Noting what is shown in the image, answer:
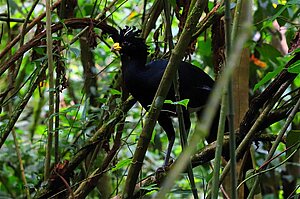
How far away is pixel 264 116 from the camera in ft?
6.12

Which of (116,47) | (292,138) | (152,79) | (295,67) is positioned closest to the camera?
(295,67)

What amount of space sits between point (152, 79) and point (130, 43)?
285 millimetres

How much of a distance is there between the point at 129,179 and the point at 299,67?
594mm

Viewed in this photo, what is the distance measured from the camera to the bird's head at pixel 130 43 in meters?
2.79

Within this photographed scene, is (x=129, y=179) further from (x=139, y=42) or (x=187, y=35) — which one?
(x=139, y=42)

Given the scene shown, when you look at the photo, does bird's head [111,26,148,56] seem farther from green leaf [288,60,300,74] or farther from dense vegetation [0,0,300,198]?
green leaf [288,60,300,74]

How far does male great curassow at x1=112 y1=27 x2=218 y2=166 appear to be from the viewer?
2639 mm

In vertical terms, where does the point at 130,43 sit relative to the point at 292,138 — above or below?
above

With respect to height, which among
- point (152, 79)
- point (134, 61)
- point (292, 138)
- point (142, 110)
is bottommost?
point (292, 138)

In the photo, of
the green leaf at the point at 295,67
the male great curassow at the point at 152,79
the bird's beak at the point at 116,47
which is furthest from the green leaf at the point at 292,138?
the bird's beak at the point at 116,47

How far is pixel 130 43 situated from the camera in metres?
2.82

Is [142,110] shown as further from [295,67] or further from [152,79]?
[295,67]

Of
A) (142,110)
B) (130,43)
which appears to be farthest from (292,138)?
(130,43)

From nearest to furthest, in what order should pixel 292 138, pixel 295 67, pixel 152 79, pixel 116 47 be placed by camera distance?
pixel 295 67, pixel 292 138, pixel 152 79, pixel 116 47
